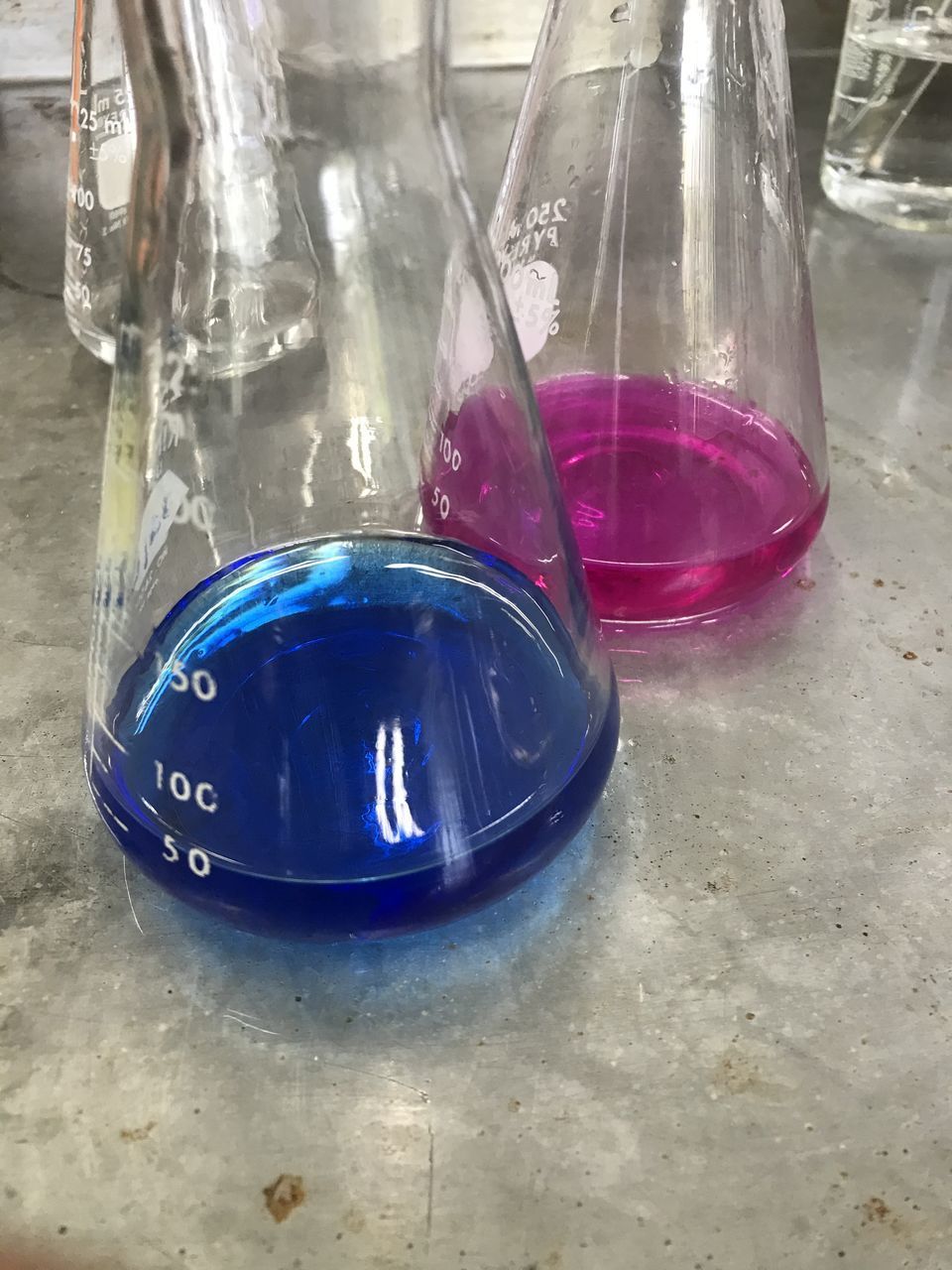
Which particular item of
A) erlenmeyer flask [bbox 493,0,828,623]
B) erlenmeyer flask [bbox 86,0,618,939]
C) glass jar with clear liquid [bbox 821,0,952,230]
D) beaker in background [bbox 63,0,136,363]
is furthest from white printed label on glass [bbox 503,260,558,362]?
glass jar with clear liquid [bbox 821,0,952,230]

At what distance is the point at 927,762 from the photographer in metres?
0.49

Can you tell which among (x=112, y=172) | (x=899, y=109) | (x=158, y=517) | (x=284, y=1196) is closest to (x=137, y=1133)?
(x=284, y=1196)

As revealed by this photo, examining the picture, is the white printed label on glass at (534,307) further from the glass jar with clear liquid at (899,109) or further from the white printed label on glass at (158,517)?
the glass jar with clear liquid at (899,109)

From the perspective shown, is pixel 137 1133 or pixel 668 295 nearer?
pixel 137 1133

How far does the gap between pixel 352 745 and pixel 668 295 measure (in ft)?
0.87

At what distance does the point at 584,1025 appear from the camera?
391 millimetres


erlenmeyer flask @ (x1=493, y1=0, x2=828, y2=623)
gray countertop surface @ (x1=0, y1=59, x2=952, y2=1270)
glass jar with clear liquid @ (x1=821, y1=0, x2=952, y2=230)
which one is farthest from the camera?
glass jar with clear liquid @ (x1=821, y1=0, x2=952, y2=230)

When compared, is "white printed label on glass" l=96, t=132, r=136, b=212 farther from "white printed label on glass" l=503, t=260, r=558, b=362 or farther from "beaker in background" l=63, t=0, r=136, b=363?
"white printed label on glass" l=503, t=260, r=558, b=362

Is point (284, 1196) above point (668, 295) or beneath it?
beneath

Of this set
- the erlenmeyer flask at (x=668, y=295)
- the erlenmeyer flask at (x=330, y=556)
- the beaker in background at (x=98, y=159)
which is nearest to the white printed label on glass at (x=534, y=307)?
the erlenmeyer flask at (x=668, y=295)

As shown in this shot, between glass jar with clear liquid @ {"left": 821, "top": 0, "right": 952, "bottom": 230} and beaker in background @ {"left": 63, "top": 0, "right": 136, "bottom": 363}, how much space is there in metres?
0.58

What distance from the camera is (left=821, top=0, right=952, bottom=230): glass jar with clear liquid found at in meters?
0.91

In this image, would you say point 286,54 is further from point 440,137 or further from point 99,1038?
point 99,1038

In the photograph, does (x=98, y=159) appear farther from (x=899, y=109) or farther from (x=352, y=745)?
(x=899, y=109)
